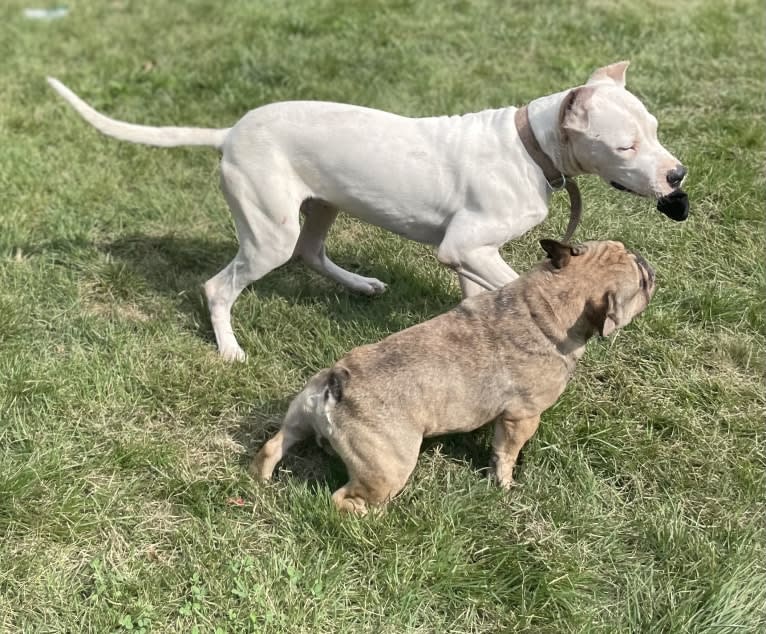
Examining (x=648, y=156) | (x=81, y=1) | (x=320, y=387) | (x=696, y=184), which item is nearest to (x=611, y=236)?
(x=696, y=184)

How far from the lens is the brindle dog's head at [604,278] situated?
2924 mm

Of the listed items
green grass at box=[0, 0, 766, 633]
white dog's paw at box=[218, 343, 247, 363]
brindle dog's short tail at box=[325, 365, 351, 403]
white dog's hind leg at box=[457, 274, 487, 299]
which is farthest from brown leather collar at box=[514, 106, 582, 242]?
white dog's paw at box=[218, 343, 247, 363]

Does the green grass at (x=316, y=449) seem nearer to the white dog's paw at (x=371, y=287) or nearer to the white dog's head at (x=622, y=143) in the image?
the white dog's paw at (x=371, y=287)

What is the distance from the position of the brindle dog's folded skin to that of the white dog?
1.76ft

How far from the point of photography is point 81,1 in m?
10.3

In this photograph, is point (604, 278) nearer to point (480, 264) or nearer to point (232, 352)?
point (480, 264)

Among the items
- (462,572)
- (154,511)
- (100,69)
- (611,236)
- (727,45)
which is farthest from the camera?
(100,69)

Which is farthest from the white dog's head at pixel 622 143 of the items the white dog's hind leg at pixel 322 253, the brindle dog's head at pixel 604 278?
the white dog's hind leg at pixel 322 253

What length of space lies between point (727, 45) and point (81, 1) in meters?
8.64

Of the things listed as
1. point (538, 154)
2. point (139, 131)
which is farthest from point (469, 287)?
point (139, 131)

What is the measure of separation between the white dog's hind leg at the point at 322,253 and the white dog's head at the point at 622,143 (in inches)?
64.3

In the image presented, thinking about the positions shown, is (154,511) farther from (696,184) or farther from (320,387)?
(696,184)

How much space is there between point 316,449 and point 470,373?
3.10ft

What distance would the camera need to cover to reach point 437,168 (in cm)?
372
